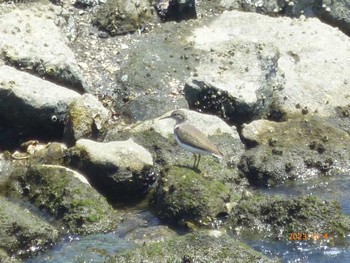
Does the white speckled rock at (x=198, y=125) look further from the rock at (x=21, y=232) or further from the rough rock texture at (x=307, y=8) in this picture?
the rough rock texture at (x=307, y=8)

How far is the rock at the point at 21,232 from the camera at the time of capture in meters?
14.0

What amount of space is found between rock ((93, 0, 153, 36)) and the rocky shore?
3 cm

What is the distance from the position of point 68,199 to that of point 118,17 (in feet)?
25.6

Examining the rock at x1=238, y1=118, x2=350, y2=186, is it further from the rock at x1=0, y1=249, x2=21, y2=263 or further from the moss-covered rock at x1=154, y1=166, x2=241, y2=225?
the rock at x1=0, y1=249, x2=21, y2=263

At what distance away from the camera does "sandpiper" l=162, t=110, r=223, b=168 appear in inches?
651

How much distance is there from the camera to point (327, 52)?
22.0m

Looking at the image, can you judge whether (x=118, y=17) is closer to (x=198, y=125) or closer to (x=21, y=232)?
(x=198, y=125)

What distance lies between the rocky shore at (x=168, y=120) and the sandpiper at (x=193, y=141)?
1.11ft

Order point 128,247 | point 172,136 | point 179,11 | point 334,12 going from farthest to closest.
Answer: point 334,12 < point 179,11 < point 172,136 < point 128,247

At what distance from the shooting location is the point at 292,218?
48.5 ft

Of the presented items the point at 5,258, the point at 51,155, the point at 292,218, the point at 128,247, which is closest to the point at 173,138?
the point at 51,155

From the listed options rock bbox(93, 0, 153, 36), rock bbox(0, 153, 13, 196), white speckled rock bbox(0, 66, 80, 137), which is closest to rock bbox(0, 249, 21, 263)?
rock bbox(0, 153, 13, 196)
